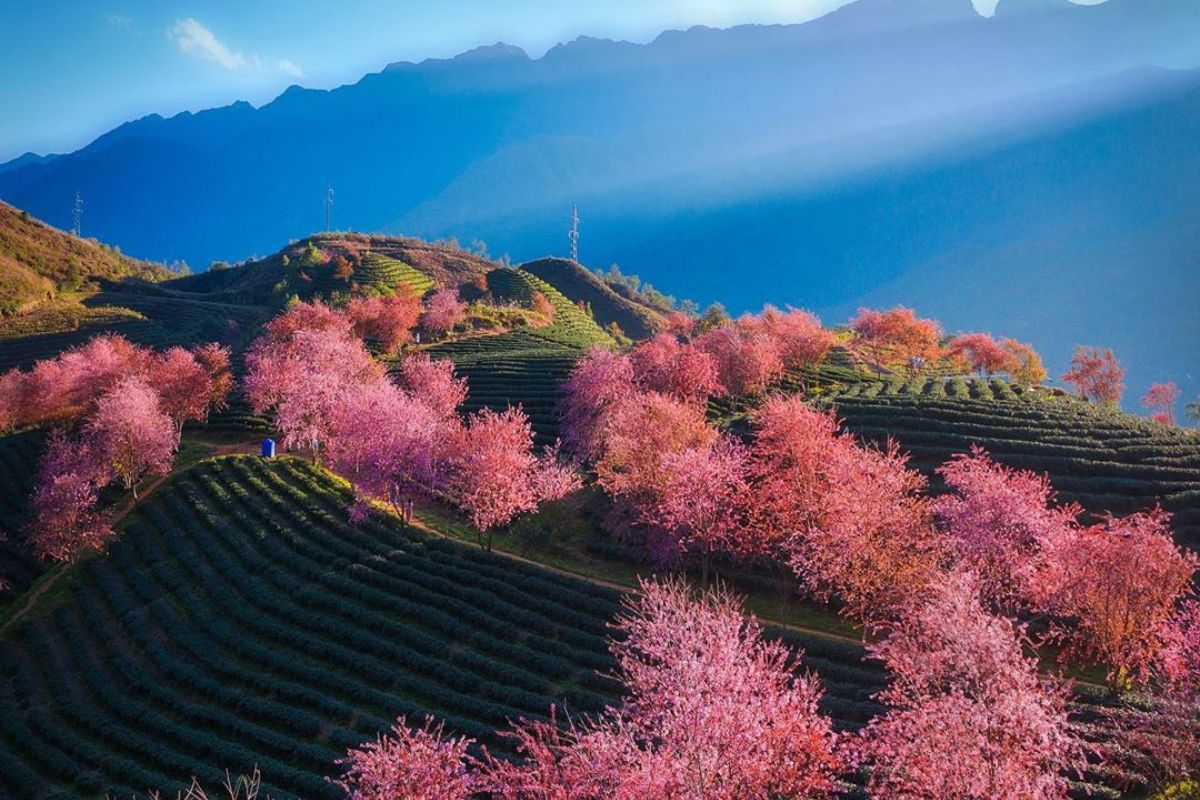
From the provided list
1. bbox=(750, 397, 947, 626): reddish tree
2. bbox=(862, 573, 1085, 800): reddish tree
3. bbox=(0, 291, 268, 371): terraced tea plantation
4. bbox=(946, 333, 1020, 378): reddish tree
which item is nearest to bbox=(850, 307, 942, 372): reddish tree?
bbox=(946, 333, 1020, 378): reddish tree

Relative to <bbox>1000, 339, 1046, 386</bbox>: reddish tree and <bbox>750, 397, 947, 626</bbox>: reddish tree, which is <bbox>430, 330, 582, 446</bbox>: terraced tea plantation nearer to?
<bbox>750, 397, 947, 626</bbox>: reddish tree

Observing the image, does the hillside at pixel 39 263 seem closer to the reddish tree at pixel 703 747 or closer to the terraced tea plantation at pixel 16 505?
the terraced tea plantation at pixel 16 505

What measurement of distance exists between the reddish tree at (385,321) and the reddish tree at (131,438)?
128 ft

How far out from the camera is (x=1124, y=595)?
83.6ft

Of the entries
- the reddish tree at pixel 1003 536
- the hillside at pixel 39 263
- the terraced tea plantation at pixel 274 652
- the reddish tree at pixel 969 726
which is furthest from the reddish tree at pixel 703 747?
the hillside at pixel 39 263

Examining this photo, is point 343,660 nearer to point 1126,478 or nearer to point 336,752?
point 336,752

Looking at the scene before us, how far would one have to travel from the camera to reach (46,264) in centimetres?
13600

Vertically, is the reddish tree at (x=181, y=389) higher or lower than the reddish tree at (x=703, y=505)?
lower

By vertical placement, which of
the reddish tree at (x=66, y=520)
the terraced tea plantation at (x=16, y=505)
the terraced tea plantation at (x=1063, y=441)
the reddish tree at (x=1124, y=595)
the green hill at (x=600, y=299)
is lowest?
the terraced tea plantation at (x=16, y=505)

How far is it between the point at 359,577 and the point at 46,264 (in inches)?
5645

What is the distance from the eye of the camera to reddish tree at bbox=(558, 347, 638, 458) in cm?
5422

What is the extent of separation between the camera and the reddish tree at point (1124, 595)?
25.3 meters

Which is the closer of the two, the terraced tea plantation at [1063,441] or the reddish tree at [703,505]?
the reddish tree at [703,505]

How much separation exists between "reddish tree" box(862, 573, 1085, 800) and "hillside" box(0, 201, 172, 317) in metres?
144
